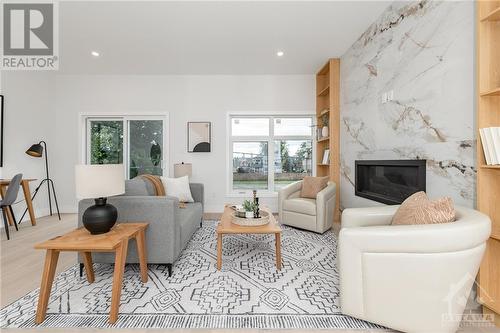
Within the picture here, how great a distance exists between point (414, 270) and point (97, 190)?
2.13 metres

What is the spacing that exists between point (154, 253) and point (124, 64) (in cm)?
367

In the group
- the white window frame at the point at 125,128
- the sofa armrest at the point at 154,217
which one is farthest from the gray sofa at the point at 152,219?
the white window frame at the point at 125,128

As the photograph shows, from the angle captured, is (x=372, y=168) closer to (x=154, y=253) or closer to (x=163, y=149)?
(x=154, y=253)

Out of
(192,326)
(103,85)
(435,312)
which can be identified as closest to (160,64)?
(103,85)

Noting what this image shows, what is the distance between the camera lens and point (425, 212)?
4.91 ft

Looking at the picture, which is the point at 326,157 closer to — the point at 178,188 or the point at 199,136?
the point at 199,136

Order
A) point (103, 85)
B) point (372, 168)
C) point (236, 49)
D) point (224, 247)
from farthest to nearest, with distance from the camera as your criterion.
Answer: point (103, 85) < point (236, 49) < point (372, 168) < point (224, 247)

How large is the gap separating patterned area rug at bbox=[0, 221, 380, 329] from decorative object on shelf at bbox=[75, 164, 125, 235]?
58cm

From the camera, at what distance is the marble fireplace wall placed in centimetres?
179

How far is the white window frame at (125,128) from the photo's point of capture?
4766 millimetres

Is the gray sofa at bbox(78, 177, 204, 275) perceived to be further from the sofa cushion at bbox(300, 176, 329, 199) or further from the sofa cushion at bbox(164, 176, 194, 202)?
the sofa cushion at bbox(300, 176, 329, 199)

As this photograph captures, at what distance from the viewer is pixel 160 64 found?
13.8 ft

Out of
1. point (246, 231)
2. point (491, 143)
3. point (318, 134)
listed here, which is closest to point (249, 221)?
point (246, 231)

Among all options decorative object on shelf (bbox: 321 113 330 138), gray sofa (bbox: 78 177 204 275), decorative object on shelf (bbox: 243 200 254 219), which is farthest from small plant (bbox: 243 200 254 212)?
decorative object on shelf (bbox: 321 113 330 138)
